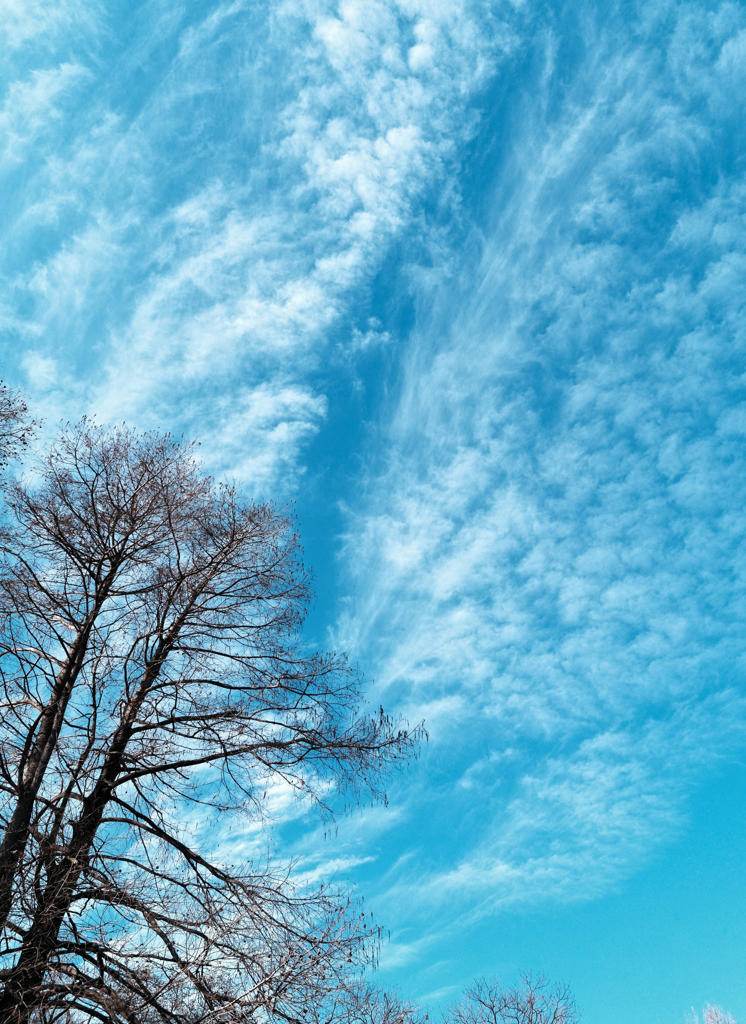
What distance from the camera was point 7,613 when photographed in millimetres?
8297

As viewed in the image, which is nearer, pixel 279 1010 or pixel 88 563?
pixel 279 1010

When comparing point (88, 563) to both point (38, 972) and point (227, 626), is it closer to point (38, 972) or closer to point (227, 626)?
point (227, 626)

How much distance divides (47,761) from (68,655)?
110 centimetres

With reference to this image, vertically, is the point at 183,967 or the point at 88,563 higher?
the point at 88,563

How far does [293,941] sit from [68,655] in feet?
11.8

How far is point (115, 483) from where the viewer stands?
8984 mm

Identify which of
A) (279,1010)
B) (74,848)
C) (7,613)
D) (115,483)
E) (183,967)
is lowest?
(279,1010)

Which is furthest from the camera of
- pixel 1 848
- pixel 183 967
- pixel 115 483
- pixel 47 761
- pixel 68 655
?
pixel 115 483

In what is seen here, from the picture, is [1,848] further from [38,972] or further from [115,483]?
[115,483]

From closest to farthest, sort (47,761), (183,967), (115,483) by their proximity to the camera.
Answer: (183,967) → (47,761) → (115,483)

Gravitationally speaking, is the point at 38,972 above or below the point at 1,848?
below

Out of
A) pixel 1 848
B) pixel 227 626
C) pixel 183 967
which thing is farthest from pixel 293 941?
pixel 227 626

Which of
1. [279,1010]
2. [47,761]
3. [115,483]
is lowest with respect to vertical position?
[279,1010]

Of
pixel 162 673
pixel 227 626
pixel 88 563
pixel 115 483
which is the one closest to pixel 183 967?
pixel 162 673
